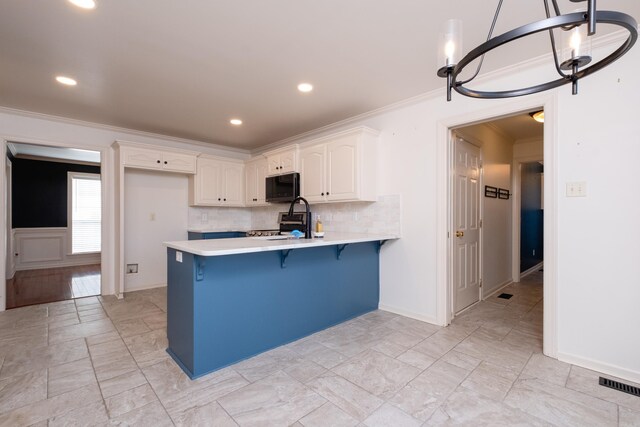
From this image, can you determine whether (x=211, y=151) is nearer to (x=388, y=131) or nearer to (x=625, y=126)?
(x=388, y=131)

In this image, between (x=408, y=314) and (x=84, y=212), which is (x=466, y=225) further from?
(x=84, y=212)

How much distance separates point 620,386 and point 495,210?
2739 mm

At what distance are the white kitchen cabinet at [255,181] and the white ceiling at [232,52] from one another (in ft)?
4.32

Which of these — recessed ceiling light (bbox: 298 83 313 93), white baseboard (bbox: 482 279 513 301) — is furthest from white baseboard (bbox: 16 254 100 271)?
white baseboard (bbox: 482 279 513 301)

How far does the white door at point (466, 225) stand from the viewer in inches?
133

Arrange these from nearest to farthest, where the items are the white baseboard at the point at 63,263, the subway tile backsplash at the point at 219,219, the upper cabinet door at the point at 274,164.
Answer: the upper cabinet door at the point at 274,164
the subway tile backsplash at the point at 219,219
the white baseboard at the point at 63,263

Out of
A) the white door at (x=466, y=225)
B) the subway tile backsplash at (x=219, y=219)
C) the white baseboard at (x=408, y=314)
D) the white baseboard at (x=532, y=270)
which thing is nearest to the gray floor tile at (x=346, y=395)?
the white baseboard at (x=408, y=314)

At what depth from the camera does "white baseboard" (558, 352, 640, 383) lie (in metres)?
2.04

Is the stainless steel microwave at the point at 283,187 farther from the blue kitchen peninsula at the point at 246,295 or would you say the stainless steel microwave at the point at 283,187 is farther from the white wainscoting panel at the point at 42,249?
the white wainscoting panel at the point at 42,249

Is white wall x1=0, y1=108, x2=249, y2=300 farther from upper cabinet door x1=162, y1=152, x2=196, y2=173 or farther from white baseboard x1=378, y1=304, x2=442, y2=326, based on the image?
white baseboard x1=378, y1=304, x2=442, y2=326

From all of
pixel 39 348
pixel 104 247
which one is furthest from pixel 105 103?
pixel 39 348

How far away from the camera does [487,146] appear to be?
4.11 metres

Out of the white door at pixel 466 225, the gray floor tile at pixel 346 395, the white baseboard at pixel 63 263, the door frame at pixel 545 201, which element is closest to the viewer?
the gray floor tile at pixel 346 395

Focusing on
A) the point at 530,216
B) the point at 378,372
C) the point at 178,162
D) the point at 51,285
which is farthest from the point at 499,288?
the point at 51,285
